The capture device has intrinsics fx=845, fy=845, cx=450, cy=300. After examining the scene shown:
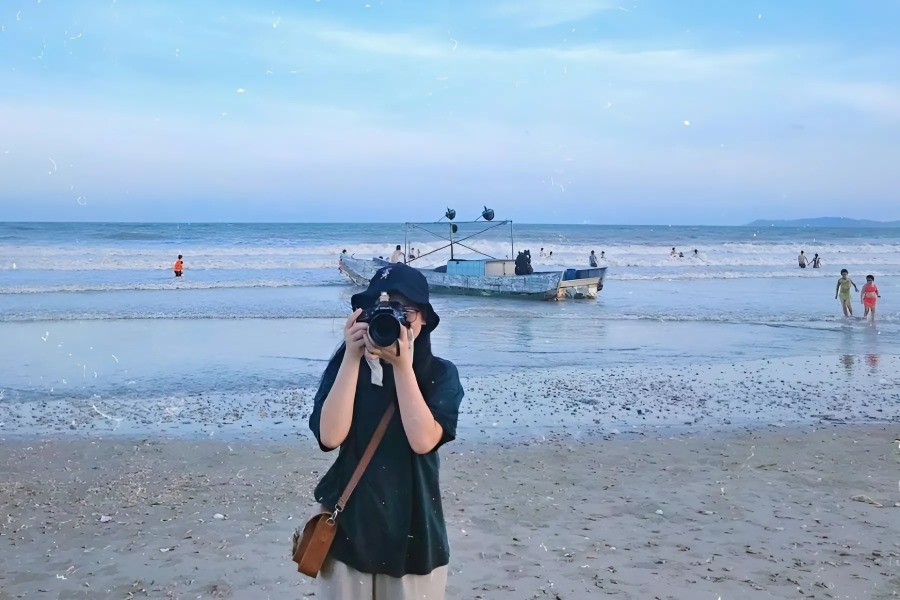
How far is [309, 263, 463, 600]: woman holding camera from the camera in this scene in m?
2.66

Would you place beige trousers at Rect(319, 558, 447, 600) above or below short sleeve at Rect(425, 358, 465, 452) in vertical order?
below

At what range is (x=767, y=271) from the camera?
45.0 m

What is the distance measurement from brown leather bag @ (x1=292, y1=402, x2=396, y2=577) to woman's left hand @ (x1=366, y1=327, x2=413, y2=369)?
0.18 metres

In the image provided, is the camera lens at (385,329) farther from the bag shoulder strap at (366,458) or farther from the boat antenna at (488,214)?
the boat antenna at (488,214)

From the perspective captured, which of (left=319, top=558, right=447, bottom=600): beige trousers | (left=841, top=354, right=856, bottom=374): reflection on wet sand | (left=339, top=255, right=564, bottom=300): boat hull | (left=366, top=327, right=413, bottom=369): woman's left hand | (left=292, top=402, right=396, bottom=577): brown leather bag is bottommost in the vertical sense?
(left=841, top=354, right=856, bottom=374): reflection on wet sand

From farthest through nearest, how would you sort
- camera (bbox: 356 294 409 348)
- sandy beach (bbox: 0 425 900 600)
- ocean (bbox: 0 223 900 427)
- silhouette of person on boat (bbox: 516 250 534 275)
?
1. silhouette of person on boat (bbox: 516 250 534 275)
2. ocean (bbox: 0 223 900 427)
3. sandy beach (bbox: 0 425 900 600)
4. camera (bbox: 356 294 409 348)

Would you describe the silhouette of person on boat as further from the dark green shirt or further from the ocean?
the dark green shirt

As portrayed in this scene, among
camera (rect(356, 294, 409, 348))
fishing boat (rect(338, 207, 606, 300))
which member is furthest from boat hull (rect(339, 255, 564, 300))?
camera (rect(356, 294, 409, 348))

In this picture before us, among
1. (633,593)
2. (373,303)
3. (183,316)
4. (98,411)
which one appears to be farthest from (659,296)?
(373,303)

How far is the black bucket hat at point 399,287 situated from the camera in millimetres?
2729

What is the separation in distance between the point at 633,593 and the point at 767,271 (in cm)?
4345

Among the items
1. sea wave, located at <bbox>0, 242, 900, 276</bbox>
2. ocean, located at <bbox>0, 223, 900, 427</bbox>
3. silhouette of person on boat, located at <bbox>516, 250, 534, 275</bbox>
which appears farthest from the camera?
sea wave, located at <bbox>0, 242, 900, 276</bbox>

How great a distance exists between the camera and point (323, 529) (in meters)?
2.68

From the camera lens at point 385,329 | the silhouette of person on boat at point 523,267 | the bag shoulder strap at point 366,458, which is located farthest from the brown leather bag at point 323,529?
the silhouette of person on boat at point 523,267
